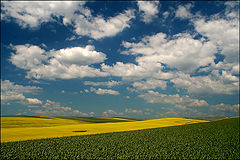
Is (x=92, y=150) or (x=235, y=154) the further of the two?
(x=92, y=150)

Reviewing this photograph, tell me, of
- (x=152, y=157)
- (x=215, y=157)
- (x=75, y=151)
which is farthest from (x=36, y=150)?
(x=215, y=157)

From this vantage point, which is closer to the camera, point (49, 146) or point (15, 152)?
point (15, 152)

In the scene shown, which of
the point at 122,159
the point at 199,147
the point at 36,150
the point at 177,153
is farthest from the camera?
the point at 199,147

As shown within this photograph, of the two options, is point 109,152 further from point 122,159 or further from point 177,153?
point 177,153

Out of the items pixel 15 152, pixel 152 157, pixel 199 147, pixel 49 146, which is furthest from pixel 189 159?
pixel 15 152

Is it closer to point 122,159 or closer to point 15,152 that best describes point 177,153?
point 122,159

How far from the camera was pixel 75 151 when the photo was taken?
22.8m

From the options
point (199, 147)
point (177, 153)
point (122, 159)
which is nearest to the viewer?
point (122, 159)

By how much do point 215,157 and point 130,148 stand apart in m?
10.8

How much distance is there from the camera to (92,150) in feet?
76.4

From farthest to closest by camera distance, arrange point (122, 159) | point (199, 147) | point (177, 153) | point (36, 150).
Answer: point (199, 147), point (36, 150), point (177, 153), point (122, 159)

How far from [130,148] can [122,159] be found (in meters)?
5.16

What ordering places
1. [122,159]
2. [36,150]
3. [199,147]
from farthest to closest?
[199,147] → [36,150] → [122,159]

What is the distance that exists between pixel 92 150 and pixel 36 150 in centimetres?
762
